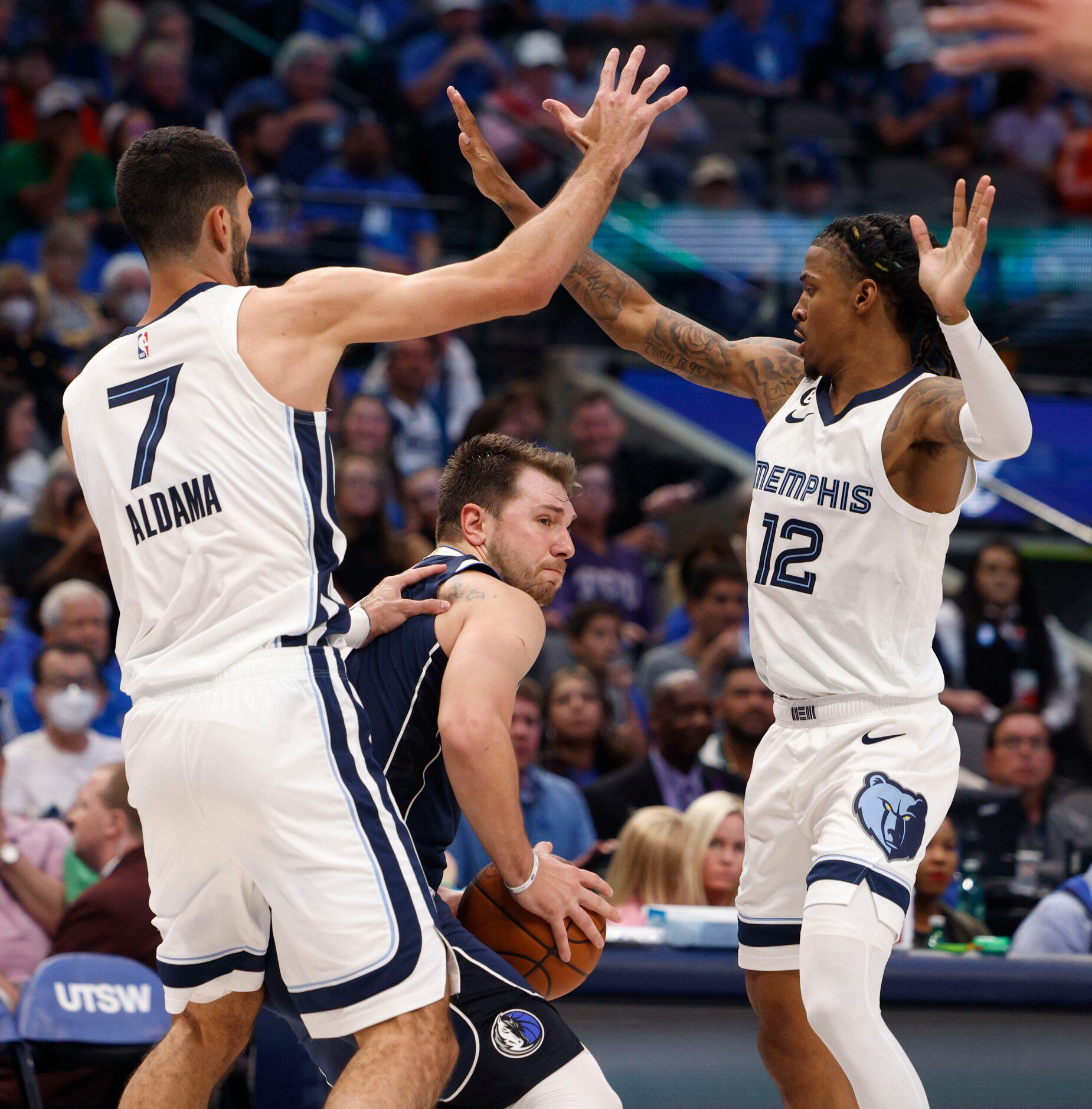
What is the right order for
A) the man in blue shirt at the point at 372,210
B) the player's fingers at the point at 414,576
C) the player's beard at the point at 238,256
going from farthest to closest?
the man in blue shirt at the point at 372,210, the player's fingers at the point at 414,576, the player's beard at the point at 238,256

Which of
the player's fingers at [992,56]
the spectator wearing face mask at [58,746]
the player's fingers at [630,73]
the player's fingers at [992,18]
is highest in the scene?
the player's fingers at [630,73]

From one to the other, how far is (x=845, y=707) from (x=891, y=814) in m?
0.31

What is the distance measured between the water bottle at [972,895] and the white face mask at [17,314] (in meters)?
6.34

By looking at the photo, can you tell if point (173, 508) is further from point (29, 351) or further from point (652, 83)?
point (29, 351)

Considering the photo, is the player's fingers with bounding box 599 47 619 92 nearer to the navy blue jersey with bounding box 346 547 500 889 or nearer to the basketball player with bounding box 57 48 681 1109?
the basketball player with bounding box 57 48 681 1109

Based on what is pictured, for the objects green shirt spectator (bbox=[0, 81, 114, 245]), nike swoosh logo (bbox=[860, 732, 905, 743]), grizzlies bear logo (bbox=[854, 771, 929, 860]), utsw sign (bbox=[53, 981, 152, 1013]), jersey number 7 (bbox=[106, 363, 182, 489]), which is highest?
green shirt spectator (bbox=[0, 81, 114, 245])

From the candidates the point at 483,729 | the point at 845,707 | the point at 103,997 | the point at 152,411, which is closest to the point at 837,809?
the point at 845,707

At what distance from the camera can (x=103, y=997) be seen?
16.6 feet

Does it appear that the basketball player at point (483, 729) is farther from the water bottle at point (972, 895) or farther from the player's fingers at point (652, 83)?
the water bottle at point (972, 895)

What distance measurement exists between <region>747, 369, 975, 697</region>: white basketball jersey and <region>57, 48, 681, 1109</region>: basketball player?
921 mm

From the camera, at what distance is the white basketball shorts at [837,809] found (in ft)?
12.3

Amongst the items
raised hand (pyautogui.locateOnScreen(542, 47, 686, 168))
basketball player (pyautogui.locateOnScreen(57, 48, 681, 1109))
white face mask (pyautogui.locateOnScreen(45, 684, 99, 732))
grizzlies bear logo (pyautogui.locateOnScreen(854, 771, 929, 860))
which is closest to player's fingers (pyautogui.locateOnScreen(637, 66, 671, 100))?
raised hand (pyautogui.locateOnScreen(542, 47, 686, 168))

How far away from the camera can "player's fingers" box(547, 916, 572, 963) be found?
3773mm

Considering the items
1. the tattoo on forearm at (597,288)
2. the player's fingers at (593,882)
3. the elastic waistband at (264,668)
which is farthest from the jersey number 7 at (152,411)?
the tattoo on forearm at (597,288)
